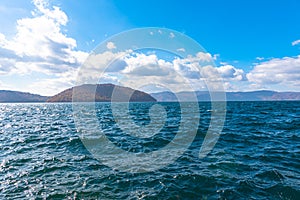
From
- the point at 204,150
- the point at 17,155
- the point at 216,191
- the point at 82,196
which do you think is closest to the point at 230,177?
the point at 216,191

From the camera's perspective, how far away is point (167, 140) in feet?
67.8

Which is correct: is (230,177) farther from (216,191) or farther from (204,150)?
(204,150)

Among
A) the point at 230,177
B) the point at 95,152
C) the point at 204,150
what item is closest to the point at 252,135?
the point at 204,150

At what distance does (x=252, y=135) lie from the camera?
2200 cm

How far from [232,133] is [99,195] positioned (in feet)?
57.6

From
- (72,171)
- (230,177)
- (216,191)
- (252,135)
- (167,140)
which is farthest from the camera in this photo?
(252,135)

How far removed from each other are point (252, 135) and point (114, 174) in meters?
16.1

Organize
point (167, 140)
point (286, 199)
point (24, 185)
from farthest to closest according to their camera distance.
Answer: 1. point (167, 140)
2. point (24, 185)
3. point (286, 199)

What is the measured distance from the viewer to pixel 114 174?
12.1 meters

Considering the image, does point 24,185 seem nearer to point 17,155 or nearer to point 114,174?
point 114,174

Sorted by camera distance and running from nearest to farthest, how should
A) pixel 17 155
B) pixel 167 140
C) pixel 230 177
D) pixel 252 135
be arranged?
pixel 230 177 → pixel 17 155 → pixel 167 140 → pixel 252 135

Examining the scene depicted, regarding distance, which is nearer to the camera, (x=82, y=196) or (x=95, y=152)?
(x=82, y=196)

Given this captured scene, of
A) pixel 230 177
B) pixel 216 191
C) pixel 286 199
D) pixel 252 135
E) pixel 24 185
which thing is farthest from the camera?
pixel 252 135

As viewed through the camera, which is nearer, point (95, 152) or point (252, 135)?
point (95, 152)
